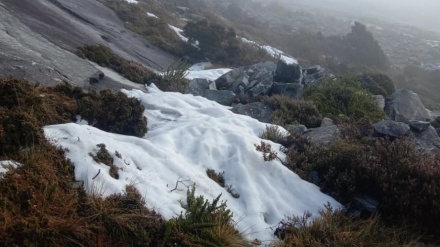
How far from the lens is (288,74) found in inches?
493

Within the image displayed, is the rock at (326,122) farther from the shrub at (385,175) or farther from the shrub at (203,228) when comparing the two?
the shrub at (203,228)

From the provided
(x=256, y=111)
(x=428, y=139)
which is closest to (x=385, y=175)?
(x=428, y=139)

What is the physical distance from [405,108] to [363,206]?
640 centimetres

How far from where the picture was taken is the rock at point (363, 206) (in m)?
5.50

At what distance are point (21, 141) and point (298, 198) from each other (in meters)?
3.81

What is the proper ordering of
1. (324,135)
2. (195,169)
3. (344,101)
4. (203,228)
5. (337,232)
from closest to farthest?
(203,228) < (337,232) < (195,169) < (324,135) < (344,101)

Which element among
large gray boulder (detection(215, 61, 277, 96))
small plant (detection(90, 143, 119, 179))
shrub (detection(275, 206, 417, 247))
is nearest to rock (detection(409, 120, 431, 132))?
shrub (detection(275, 206, 417, 247))

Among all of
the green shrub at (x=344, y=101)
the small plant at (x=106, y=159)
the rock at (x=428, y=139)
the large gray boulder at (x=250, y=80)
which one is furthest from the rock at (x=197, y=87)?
the small plant at (x=106, y=159)

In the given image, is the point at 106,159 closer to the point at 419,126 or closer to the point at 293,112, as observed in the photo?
the point at 293,112

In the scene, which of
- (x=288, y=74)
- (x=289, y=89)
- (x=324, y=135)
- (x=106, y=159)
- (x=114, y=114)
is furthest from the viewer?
(x=288, y=74)

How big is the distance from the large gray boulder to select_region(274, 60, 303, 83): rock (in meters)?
0.23

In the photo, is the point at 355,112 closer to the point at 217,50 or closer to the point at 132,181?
the point at 132,181

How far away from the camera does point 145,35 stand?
19.8 m

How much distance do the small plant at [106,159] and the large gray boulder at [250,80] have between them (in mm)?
6507
